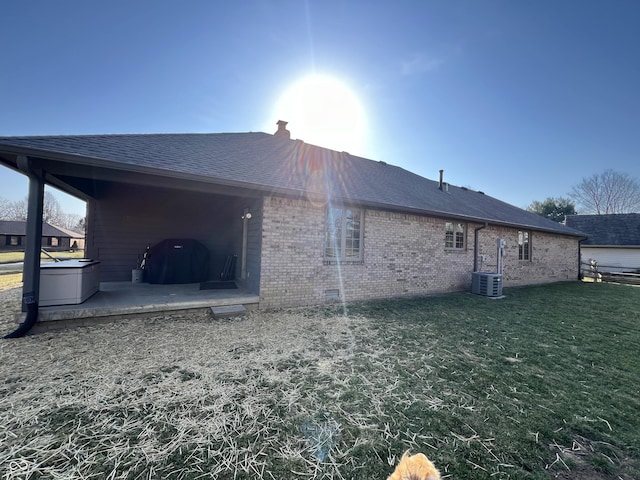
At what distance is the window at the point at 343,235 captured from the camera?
6.87 meters

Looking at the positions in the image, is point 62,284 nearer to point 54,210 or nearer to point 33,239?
point 33,239

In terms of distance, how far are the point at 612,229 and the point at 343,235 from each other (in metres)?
27.5

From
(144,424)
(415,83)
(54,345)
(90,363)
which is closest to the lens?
A: (144,424)

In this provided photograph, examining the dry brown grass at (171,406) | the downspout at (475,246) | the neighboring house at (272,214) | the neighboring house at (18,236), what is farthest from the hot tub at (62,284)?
the neighboring house at (18,236)

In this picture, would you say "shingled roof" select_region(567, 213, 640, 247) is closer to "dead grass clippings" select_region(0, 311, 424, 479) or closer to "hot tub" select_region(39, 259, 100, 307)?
"dead grass clippings" select_region(0, 311, 424, 479)

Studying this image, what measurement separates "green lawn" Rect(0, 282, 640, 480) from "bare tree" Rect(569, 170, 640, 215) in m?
38.9

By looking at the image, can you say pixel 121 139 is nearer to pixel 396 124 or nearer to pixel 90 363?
pixel 90 363

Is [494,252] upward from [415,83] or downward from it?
downward

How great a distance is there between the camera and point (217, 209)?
9289 millimetres

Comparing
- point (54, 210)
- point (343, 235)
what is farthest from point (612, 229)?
point (54, 210)

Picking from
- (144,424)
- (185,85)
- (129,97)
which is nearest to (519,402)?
(144,424)

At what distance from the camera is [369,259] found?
7402 millimetres

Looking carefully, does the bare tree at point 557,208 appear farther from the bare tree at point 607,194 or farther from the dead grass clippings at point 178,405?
the dead grass clippings at point 178,405

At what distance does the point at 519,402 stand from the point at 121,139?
7.81 m
